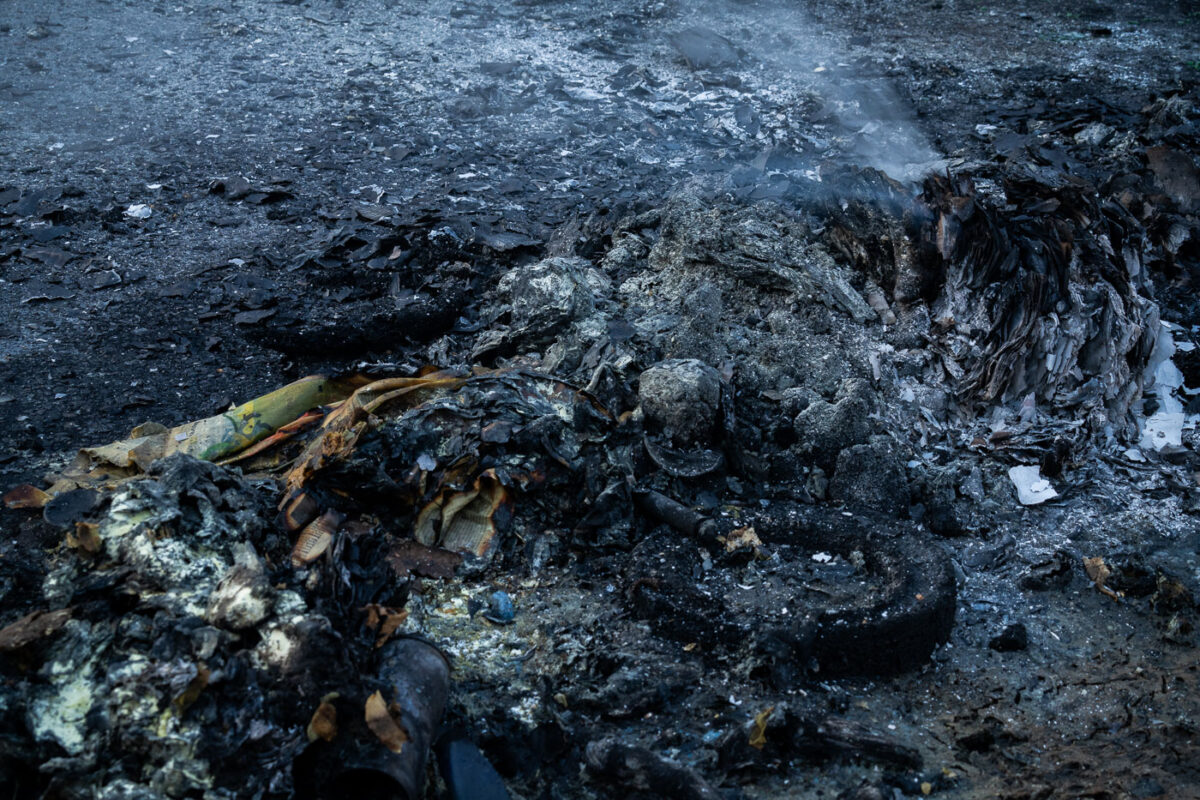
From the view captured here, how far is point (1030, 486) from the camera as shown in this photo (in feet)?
14.3

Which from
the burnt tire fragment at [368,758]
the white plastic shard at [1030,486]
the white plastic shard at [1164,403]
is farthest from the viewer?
the white plastic shard at [1164,403]

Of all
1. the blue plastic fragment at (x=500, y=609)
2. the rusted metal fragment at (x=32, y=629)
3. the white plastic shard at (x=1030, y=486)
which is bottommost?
the blue plastic fragment at (x=500, y=609)

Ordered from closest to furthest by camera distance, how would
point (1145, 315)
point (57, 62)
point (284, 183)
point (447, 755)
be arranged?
point (447, 755) < point (1145, 315) < point (284, 183) < point (57, 62)

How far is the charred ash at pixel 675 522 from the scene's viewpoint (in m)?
2.82

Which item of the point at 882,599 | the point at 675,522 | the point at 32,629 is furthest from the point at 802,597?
the point at 32,629

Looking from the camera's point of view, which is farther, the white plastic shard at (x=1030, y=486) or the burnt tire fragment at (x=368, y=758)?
the white plastic shard at (x=1030, y=486)

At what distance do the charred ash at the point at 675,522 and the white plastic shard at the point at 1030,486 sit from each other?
0.06 ft

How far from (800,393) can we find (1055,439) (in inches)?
51.2

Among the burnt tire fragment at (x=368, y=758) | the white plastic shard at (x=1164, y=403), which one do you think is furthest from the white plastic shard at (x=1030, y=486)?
the burnt tire fragment at (x=368, y=758)

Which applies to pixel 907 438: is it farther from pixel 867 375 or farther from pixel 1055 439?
pixel 1055 439

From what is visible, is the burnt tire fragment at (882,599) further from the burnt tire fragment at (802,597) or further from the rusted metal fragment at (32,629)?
the rusted metal fragment at (32,629)

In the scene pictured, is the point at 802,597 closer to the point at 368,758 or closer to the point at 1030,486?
the point at 1030,486

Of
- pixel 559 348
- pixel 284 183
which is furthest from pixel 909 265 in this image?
pixel 284 183

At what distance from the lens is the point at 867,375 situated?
4785 mm
